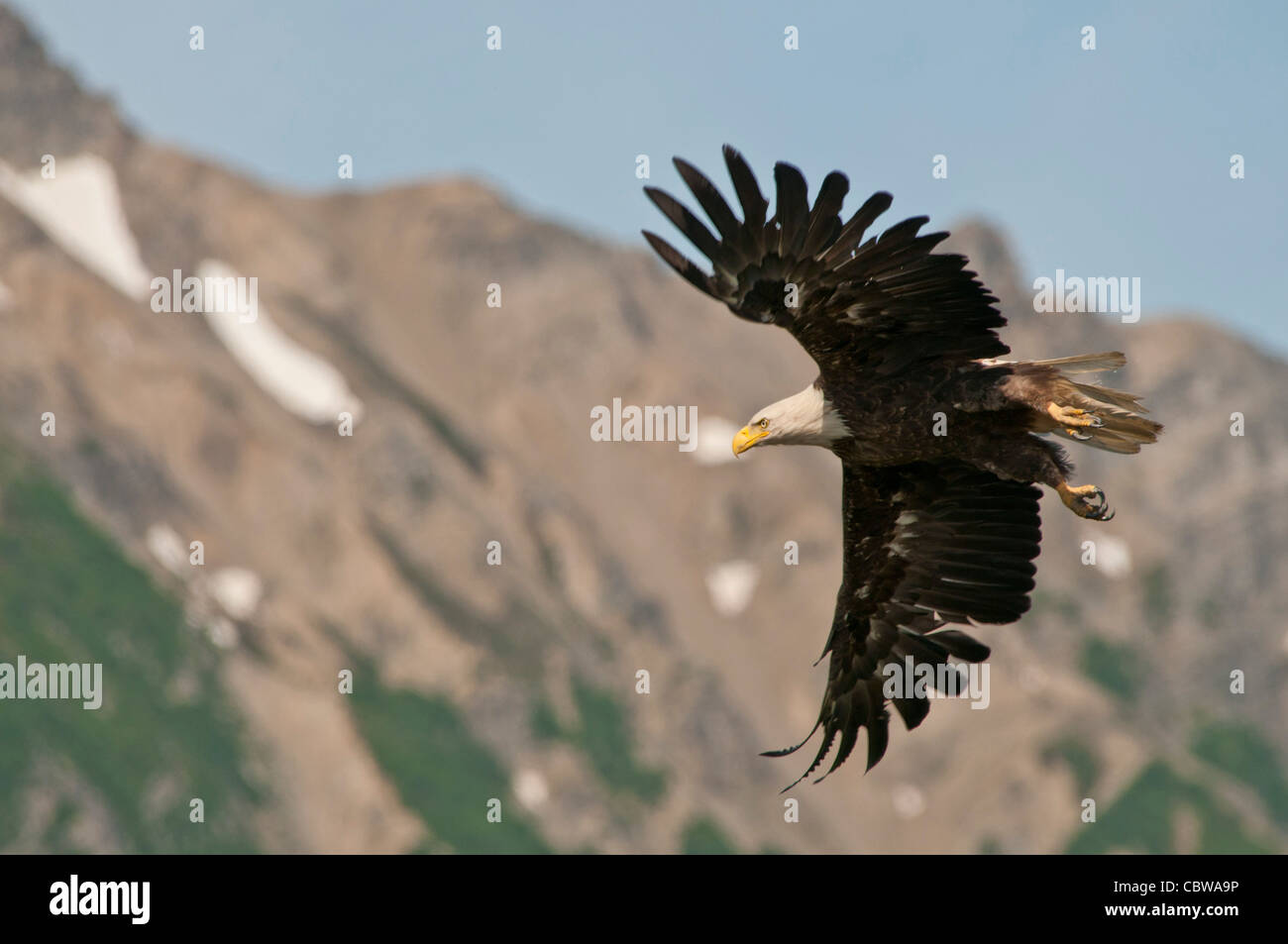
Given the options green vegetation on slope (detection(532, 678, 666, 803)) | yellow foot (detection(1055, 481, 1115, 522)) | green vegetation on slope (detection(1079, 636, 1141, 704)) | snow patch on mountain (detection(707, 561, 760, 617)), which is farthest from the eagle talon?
green vegetation on slope (detection(1079, 636, 1141, 704))

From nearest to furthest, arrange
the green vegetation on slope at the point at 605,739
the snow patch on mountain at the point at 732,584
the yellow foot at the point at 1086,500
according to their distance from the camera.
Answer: the yellow foot at the point at 1086,500 < the green vegetation on slope at the point at 605,739 < the snow patch on mountain at the point at 732,584

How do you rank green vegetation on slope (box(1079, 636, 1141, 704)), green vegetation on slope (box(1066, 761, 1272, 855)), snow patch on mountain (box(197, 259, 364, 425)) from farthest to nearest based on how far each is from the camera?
green vegetation on slope (box(1079, 636, 1141, 704)) < snow patch on mountain (box(197, 259, 364, 425)) < green vegetation on slope (box(1066, 761, 1272, 855))

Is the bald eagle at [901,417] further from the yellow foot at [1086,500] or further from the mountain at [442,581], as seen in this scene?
the mountain at [442,581]

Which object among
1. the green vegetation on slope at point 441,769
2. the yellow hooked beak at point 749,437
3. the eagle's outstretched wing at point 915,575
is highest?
the yellow hooked beak at point 749,437

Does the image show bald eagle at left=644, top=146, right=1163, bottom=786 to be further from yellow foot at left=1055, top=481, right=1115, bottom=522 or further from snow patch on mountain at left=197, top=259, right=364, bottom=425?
snow patch on mountain at left=197, top=259, right=364, bottom=425

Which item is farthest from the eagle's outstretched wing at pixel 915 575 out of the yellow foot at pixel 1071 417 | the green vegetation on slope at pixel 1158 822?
the green vegetation on slope at pixel 1158 822

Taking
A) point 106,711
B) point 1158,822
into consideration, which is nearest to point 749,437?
point 106,711
